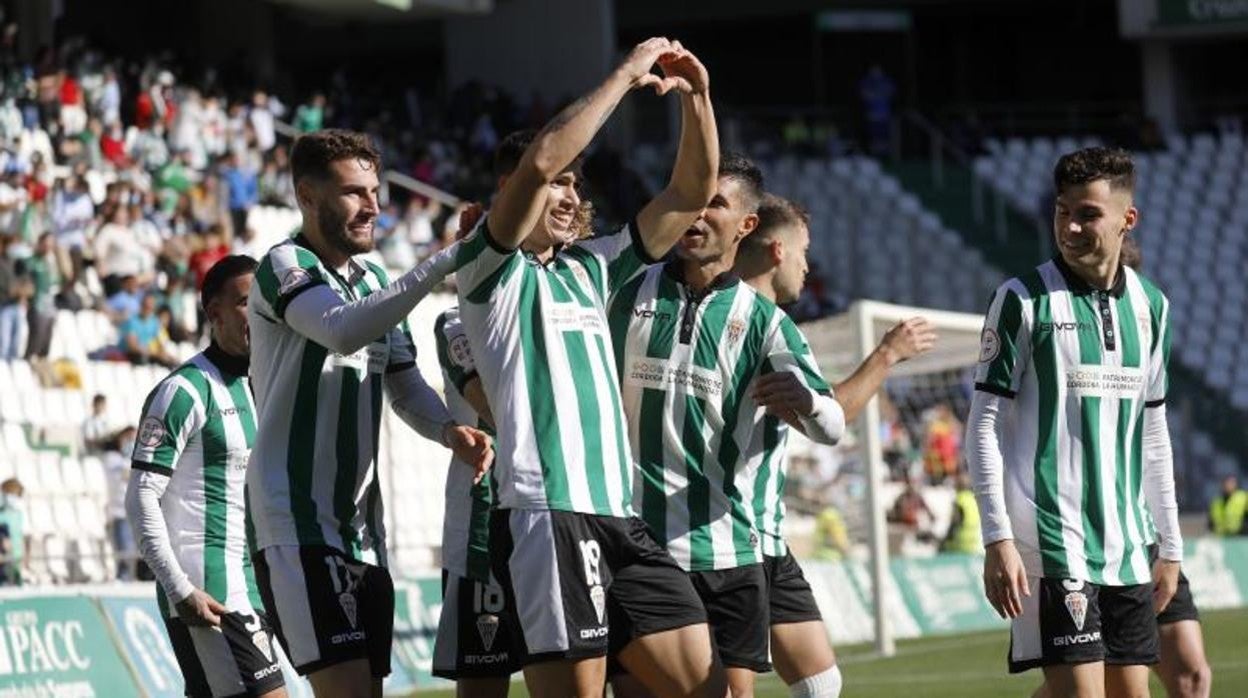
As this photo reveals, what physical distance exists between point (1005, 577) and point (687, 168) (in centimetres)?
166

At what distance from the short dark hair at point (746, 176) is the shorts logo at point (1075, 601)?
65.3 inches

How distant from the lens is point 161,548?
859 centimetres

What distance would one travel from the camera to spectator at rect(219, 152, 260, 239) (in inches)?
984

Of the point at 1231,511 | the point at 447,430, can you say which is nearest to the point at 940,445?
the point at 1231,511

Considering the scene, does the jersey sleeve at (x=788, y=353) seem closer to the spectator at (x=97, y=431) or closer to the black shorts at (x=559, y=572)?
the black shorts at (x=559, y=572)

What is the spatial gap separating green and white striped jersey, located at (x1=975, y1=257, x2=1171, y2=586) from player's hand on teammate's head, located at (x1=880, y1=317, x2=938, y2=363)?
242 mm

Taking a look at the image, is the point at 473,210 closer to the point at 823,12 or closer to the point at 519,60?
the point at 519,60

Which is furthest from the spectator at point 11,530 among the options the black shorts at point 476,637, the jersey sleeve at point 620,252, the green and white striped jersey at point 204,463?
the jersey sleeve at point 620,252

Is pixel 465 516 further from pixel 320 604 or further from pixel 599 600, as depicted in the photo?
pixel 599 600

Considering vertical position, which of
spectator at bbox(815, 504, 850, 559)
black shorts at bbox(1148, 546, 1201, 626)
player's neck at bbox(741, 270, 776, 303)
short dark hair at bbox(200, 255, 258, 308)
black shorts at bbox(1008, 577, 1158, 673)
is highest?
short dark hair at bbox(200, 255, 258, 308)

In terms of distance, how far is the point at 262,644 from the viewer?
28.8ft

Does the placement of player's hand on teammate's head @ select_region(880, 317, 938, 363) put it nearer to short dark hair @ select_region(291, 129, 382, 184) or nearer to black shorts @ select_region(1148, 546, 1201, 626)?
black shorts @ select_region(1148, 546, 1201, 626)

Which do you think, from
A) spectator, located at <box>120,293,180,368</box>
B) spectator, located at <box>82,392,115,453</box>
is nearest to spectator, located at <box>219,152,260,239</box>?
spectator, located at <box>120,293,180,368</box>

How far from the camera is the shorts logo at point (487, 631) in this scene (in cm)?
862
